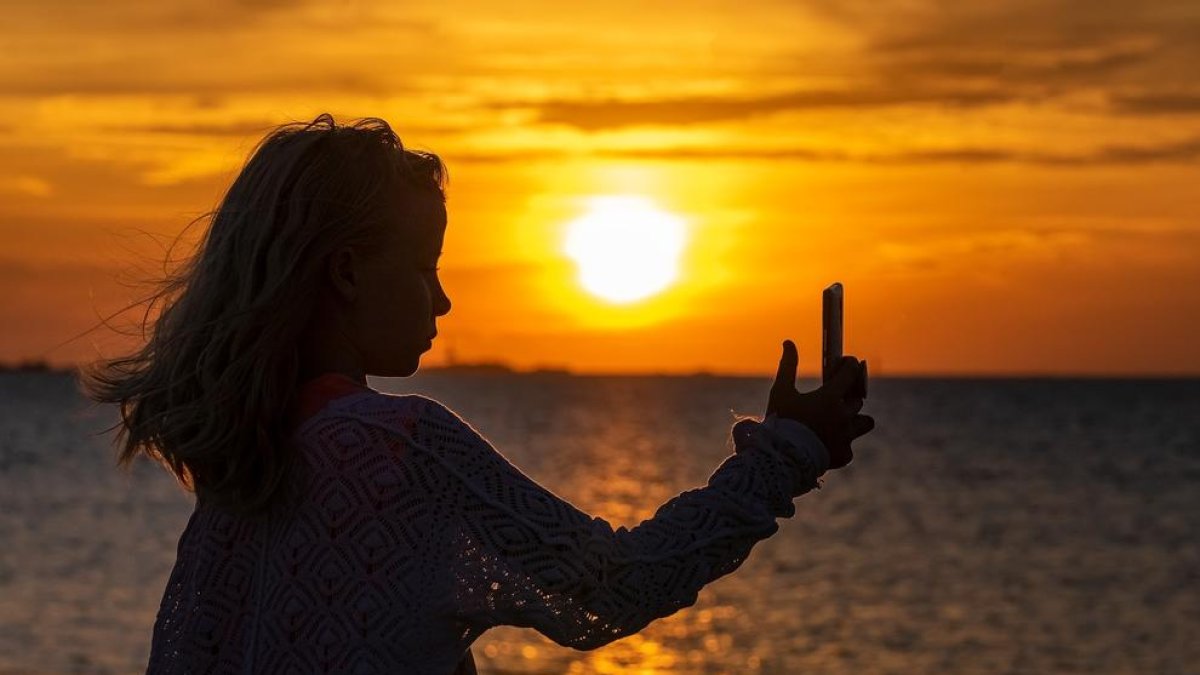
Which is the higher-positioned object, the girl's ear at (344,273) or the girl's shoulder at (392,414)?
Answer: the girl's ear at (344,273)

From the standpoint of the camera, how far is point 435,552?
6.97 ft

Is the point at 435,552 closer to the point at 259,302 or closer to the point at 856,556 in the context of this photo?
the point at 259,302

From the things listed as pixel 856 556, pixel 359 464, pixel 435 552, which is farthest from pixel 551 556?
pixel 856 556

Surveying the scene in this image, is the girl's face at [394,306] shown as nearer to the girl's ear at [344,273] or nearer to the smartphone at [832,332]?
the girl's ear at [344,273]

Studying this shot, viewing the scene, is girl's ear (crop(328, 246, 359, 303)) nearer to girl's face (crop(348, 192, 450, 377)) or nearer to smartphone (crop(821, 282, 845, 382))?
girl's face (crop(348, 192, 450, 377))

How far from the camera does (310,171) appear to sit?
2209 mm

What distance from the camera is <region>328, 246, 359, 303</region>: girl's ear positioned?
2.21 meters

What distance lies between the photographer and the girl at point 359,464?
2.13 meters

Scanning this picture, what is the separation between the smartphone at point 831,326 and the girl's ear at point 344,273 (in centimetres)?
65

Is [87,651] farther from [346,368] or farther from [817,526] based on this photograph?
[817,526]

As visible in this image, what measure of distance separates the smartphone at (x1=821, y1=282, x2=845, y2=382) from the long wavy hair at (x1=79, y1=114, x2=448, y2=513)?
58 cm

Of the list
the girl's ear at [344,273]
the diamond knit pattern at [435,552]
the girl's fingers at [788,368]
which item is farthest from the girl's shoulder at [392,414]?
the girl's fingers at [788,368]

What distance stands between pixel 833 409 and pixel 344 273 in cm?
67

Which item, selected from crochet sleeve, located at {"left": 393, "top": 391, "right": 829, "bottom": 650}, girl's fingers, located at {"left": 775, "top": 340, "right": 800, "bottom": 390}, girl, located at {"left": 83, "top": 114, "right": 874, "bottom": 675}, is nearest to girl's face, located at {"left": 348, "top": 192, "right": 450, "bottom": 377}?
girl, located at {"left": 83, "top": 114, "right": 874, "bottom": 675}
